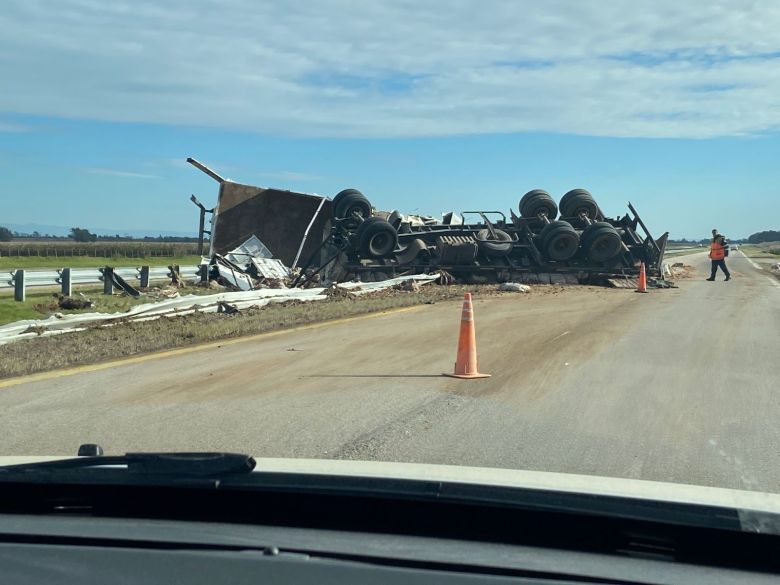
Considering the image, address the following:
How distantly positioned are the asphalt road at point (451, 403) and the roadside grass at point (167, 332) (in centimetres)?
88

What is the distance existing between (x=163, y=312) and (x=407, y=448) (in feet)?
35.2

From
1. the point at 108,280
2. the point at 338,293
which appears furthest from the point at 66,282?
the point at 338,293

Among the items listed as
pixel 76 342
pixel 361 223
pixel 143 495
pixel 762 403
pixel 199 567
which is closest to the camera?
pixel 199 567

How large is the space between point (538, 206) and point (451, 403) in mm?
20079

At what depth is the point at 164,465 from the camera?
322 centimetres

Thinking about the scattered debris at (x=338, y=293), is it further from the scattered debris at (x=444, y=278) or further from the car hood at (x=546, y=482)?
the car hood at (x=546, y=482)

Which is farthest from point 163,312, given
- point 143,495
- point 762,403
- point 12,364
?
point 143,495

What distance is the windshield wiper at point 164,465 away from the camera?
126 inches

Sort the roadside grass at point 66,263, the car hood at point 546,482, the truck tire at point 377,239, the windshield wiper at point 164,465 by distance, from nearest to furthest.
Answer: the car hood at point 546,482 < the windshield wiper at point 164,465 < the truck tire at point 377,239 < the roadside grass at point 66,263

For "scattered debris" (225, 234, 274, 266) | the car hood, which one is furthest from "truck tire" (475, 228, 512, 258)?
the car hood

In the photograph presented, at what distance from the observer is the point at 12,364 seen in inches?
403

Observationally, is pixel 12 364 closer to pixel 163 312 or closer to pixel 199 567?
pixel 163 312

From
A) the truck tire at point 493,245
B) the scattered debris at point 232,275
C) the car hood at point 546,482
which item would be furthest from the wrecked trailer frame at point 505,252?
the car hood at point 546,482

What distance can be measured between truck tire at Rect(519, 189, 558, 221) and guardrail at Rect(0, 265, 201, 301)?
35.4 ft
